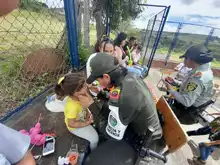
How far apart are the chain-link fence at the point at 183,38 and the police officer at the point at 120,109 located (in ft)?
18.5

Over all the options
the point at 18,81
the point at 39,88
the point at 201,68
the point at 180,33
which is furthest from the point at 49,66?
the point at 180,33

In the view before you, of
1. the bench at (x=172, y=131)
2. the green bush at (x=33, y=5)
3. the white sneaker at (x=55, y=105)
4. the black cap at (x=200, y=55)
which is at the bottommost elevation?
the white sneaker at (x=55, y=105)

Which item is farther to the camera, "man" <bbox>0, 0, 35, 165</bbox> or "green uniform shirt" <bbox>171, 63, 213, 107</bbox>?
"green uniform shirt" <bbox>171, 63, 213, 107</bbox>

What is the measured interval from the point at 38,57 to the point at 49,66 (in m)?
0.25

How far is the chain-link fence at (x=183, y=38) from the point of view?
19.9ft

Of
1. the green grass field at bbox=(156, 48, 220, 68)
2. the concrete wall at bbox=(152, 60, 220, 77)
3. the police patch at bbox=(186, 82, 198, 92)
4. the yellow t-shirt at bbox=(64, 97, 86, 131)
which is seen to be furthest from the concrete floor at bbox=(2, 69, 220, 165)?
the green grass field at bbox=(156, 48, 220, 68)

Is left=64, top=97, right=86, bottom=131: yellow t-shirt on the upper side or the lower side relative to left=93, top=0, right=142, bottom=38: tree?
lower

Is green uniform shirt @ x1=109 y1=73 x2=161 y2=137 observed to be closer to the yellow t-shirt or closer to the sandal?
the yellow t-shirt

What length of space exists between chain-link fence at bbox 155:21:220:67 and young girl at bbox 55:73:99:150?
227 inches

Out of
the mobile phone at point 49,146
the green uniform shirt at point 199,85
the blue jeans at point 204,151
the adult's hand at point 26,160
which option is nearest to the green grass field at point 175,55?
the green uniform shirt at point 199,85

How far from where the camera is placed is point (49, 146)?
149 cm

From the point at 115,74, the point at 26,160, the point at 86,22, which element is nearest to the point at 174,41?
the point at 86,22

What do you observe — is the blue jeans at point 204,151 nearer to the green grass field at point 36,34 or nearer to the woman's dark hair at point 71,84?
the woman's dark hair at point 71,84

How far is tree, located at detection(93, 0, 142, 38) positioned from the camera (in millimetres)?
4136
